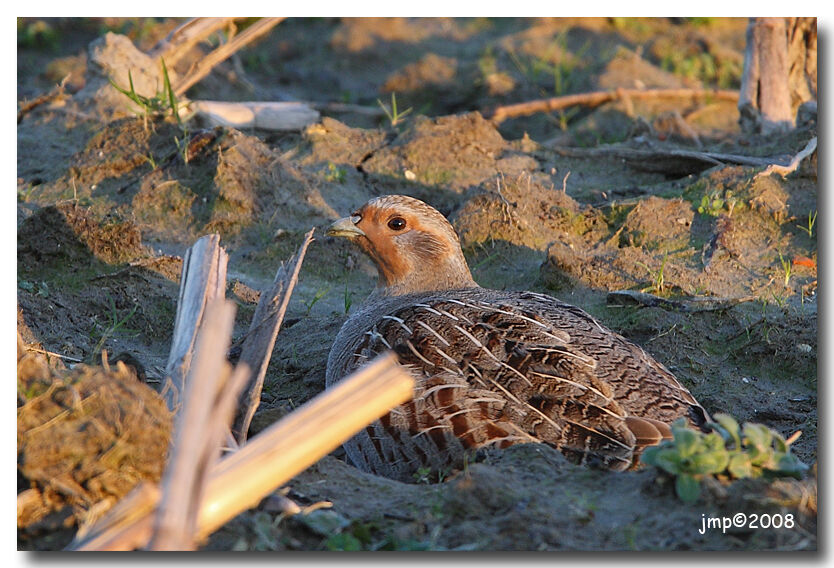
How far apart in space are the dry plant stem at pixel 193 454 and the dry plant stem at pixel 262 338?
1373 mm

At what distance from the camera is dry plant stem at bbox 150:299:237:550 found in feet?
7.23

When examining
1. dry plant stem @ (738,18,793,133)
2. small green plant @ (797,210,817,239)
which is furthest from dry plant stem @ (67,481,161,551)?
dry plant stem @ (738,18,793,133)

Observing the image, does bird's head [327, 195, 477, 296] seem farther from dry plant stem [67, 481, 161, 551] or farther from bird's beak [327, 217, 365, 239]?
dry plant stem [67, 481, 161, 551]

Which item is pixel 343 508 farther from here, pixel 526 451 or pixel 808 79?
pixel 808 79

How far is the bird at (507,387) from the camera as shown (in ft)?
12.3

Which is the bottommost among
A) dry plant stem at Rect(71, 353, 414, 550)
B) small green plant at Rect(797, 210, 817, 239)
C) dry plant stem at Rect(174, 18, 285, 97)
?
small green plant at Rect(797, 210, 817, 239)

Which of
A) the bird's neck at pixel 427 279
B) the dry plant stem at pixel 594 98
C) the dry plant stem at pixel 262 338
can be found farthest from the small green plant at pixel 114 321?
the dry plant stem at pixel 594 98

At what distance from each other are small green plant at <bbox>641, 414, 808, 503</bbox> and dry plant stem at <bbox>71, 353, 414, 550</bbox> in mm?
1085

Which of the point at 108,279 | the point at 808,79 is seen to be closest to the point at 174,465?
the point at 108,279

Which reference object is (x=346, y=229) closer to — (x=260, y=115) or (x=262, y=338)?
(x=262, y=338)

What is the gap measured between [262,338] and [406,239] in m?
1.38

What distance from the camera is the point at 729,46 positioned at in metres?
10.4

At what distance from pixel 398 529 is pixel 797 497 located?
1348 millimetres

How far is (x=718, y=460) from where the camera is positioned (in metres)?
3.05
